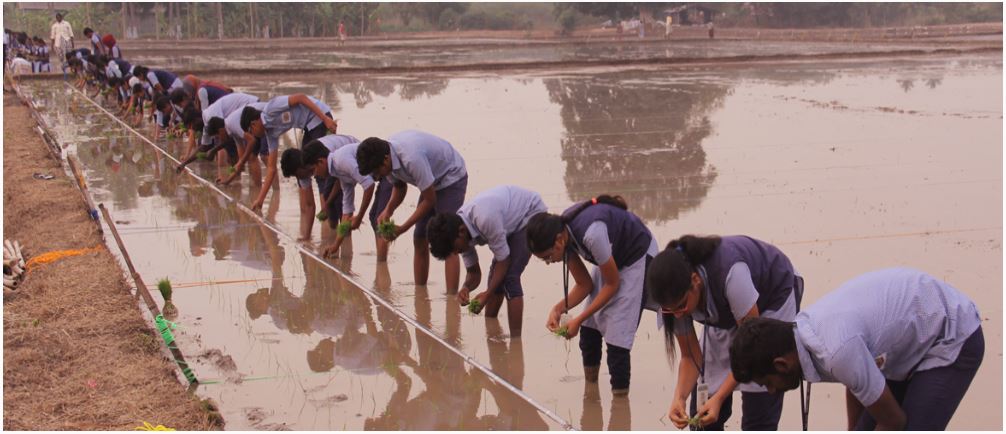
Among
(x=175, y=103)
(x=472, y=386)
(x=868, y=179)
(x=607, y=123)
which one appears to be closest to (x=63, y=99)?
(x=175, y=103)

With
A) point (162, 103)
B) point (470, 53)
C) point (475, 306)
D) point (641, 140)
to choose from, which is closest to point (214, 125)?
point (162, 103)

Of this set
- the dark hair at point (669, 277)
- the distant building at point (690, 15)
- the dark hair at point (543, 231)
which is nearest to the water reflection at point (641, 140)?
the dark hair at point (543, 231)

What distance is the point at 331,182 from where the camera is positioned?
27.9 ft

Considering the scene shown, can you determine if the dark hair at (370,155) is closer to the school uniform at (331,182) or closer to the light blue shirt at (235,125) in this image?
the school uniform at (331,182)

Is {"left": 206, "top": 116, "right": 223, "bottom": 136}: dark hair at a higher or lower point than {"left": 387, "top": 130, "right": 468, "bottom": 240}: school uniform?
higher

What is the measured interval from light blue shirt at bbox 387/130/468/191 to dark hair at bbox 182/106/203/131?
18.8 feet

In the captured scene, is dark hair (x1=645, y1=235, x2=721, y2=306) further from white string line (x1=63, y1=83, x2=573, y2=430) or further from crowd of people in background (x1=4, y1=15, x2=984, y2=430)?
white string line (x1=63, y1=83, x2=573, y2=430)

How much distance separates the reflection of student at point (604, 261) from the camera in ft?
15.1

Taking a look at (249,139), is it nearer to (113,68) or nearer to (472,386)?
(472,386)

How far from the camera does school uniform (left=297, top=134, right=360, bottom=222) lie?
322 inches

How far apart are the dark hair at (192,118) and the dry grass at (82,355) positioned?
2832 mm

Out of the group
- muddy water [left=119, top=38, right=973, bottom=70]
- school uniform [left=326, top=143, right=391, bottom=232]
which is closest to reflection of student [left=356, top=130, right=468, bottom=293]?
school uniform [left=326, top=143, right=391, bottom=232]

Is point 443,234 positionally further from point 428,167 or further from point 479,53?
point 479,53

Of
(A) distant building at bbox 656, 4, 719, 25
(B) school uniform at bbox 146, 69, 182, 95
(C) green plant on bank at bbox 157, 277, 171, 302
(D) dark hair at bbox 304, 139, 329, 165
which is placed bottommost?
(C) green plant on bank at bbox 157, 277, 171, 302
